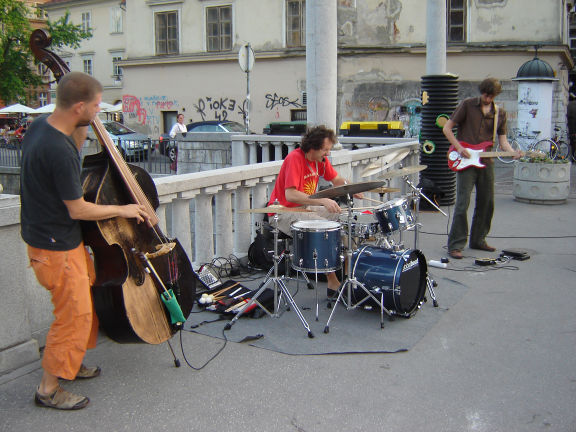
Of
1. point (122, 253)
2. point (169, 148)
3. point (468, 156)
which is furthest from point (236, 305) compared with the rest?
point (169, 148)

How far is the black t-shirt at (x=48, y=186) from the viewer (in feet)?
10.5

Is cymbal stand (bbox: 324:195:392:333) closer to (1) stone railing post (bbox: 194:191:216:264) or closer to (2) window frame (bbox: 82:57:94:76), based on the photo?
(1) stone railing post (bbox: 194:191:216:264)

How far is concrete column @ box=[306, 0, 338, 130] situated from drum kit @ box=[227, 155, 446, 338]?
247 centimetres

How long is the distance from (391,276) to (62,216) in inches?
99.6

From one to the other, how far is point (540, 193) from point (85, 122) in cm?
875

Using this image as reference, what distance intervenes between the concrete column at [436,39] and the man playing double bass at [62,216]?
27.0 feet

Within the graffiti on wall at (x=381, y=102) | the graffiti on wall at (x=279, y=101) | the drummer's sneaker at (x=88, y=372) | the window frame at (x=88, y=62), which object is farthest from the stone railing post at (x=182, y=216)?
the window frame at (x=88, y=62)

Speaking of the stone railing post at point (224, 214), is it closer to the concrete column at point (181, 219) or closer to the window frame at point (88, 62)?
the concrete column at point (181, 219)

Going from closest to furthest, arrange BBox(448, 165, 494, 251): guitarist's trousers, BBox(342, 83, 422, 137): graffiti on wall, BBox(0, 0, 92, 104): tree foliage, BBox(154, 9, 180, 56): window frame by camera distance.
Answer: BBox(448, 165, 494, 251): guitarist's trousers, BBox(342, 83, 422, 137): graffiti on wall, BBox(154, 9, 180, 56): window frame, BBox(0, 0, 92, 104): tree foliage

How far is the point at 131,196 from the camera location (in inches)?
142

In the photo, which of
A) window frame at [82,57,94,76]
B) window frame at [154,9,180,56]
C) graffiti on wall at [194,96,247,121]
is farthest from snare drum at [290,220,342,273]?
window frame at [82,57,94,76]

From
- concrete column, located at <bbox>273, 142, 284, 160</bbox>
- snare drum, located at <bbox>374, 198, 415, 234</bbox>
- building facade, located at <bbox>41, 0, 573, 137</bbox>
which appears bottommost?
snare drum, located at <bbox>374, 198, 415, 234</bbox>

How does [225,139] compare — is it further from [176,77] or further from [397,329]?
[176,77]

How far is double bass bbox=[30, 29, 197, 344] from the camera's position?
11.4 feet
